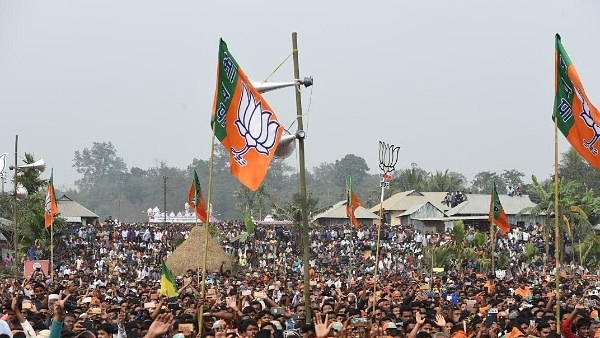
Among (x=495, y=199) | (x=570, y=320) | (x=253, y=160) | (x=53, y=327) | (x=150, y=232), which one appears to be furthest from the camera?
(x=150, y=232)

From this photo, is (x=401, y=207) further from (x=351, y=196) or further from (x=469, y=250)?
(x=351, y=196)

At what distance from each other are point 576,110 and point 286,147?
357 centimetres

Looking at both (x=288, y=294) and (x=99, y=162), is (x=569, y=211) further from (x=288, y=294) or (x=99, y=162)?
(x=99, y=162)

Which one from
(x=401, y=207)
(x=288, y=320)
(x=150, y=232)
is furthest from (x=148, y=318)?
(x=401, y=207)

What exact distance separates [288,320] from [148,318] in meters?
1.85

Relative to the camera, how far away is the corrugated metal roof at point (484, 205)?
6309 centimetres

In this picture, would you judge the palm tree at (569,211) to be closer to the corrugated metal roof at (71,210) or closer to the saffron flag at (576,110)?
the corrugated metal roof at (71,210)

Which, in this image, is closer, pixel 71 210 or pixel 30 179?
pixel 30 179

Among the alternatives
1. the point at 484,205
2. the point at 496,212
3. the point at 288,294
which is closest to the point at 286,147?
the point at 288,294

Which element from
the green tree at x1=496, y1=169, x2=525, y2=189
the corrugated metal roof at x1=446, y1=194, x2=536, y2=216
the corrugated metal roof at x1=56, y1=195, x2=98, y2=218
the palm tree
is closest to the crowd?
the palm tree

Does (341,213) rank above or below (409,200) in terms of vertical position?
below

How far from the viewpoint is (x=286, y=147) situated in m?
13.1

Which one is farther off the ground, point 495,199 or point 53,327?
point 495,199

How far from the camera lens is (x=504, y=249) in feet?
155
